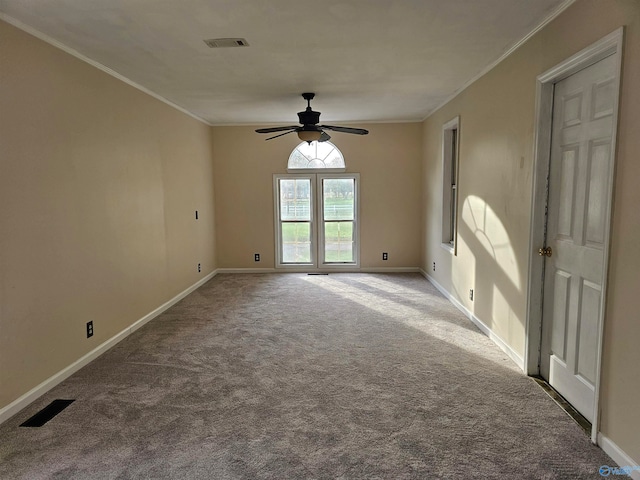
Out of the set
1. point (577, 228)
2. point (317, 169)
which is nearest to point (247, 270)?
point (317, 169)

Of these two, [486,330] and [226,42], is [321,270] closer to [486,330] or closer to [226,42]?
[486,330]

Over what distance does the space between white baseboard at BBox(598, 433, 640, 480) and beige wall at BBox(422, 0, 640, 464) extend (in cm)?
3

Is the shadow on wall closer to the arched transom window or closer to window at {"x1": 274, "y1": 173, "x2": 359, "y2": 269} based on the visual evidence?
window at {"x1": 274, "y1": 173, "x2": 359, "y2": 269}

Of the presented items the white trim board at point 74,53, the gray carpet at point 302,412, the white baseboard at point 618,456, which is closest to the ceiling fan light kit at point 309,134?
the white trim board at point 74,53

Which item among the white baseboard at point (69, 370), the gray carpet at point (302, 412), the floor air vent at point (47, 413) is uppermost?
the white baseboard at point (69, 370)

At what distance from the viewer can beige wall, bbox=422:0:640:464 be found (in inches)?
74.3

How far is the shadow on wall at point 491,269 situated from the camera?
10.6 feet

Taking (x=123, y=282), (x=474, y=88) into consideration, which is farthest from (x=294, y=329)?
(x=474, y=88)

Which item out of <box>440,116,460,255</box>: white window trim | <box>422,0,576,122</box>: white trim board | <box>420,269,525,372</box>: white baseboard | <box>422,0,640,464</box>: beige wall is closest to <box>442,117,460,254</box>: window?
<box>440,116,460,255</box>: white window trim

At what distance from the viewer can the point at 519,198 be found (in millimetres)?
3078

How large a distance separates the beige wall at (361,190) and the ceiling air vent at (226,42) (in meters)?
3.62

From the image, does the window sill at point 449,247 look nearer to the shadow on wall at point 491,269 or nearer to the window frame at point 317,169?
the shadow on wall at point 491,269

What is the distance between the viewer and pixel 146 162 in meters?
4.33

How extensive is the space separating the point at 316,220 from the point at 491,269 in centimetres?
361
